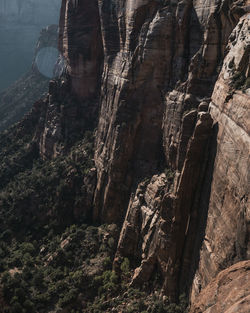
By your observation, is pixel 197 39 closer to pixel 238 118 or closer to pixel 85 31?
pixel 238 118

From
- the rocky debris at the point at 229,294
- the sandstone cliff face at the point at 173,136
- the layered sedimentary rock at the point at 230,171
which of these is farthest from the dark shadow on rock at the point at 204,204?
the rocky debris at the point at 229,294

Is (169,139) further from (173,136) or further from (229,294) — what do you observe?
(229,294)

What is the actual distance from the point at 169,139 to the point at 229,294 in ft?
85.5

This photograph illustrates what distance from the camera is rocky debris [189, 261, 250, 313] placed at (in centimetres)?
1711

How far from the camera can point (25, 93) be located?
5709 inches

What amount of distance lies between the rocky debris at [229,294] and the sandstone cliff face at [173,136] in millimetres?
2579

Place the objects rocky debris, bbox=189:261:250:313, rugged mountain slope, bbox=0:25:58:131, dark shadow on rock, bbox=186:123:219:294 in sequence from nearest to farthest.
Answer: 1. rocky debris, bbox=189:261:250:313
2. dark shadow on rock, bbox=186:123:219:294
3. rugged mountain slope, bbox=0:25:58:131

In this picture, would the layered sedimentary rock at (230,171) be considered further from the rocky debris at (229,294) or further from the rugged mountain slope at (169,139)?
the rocky debris at (229,294)

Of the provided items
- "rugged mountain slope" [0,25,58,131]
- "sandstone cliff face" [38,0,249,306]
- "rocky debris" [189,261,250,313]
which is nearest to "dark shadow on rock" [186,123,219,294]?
"sandstone cliff face" [38,0,249,306]

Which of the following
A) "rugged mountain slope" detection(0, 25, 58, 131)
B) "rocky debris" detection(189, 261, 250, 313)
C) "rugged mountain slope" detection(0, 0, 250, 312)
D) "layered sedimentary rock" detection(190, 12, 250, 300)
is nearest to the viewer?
"rocky debris" detection(189, 261, 250, 313)

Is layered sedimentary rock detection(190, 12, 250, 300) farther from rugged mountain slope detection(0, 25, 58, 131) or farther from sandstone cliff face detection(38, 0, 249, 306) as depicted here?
rugged mountain slope detection(0, 25, 58, 131)

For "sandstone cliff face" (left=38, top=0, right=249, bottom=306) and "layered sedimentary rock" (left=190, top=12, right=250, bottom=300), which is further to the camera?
"sandstone cliff face" (left=38, top=0, right=249, bottom=306)

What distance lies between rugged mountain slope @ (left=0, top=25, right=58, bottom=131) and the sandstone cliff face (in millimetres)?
75287

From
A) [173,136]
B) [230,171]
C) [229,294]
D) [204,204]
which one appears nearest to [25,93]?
[173,136]
